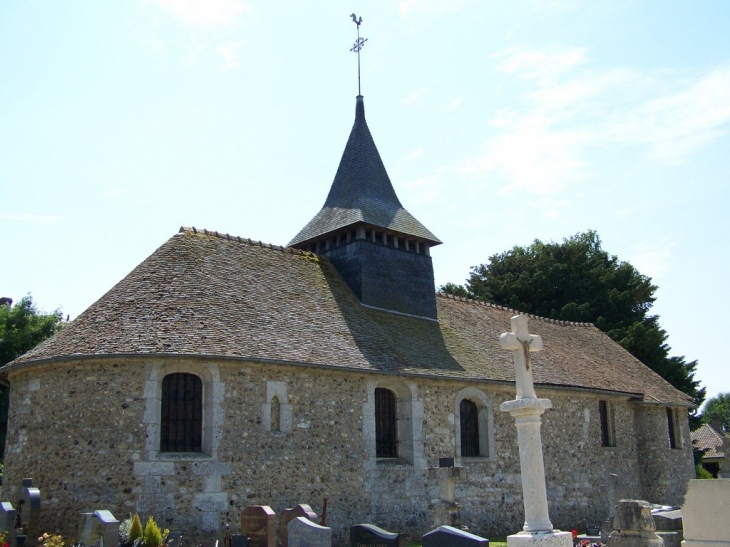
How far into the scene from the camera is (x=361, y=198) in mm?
23281

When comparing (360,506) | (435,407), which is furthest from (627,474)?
(360,506)

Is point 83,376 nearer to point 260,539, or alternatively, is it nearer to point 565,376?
point 260,539

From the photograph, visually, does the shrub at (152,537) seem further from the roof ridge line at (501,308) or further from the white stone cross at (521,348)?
the roof ridge line at (501,308)

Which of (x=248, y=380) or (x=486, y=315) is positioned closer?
(x=248, y=380)

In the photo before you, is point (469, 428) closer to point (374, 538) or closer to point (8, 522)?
point (374, 538)

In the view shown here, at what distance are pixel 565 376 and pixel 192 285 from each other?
38.9 feet

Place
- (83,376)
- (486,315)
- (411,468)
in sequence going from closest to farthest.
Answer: (83,376) → (411,468) → (486,315)

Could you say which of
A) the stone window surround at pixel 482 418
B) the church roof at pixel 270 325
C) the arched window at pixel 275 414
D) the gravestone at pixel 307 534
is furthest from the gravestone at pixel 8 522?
the stone window surround at pixel 482 418

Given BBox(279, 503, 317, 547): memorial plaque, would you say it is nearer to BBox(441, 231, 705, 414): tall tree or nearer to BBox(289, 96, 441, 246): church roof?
BBox(289, 96, 441, 246): church roof

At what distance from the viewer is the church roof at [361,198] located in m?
22.8

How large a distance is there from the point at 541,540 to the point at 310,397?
8.20 m

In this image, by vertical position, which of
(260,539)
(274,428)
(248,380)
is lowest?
(260,539)

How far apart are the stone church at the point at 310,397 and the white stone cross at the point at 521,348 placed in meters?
6.53

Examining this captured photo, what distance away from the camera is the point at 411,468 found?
18156mm
